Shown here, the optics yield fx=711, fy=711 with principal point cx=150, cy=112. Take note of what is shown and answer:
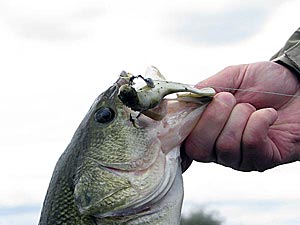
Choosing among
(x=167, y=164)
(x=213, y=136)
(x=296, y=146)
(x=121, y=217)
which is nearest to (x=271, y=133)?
(x=296, y=146)

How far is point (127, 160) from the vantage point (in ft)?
11.6

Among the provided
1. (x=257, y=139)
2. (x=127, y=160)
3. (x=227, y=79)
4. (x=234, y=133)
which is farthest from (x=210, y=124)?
(x=227, y=79)

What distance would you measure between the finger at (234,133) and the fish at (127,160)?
0.21m

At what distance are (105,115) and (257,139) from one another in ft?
2.73

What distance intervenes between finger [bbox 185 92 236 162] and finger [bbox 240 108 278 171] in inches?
5.5

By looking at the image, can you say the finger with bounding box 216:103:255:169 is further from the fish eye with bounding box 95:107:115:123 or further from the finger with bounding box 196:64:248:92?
the fish eye with bounding box 95:107:115:123

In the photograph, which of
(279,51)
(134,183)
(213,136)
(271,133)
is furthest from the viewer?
(279,51)

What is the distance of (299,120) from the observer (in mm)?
4406

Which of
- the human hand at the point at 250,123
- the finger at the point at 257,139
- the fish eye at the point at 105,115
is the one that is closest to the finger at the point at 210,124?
the human hand at the point at 250,123

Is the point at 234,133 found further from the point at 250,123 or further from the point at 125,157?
the point at 125,157

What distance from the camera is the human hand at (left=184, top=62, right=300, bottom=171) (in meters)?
3.78

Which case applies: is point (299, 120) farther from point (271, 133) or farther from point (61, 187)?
point (61, 187)

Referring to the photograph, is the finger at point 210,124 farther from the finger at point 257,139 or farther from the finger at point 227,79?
the finger at point 227,79

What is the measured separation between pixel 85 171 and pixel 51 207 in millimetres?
301
